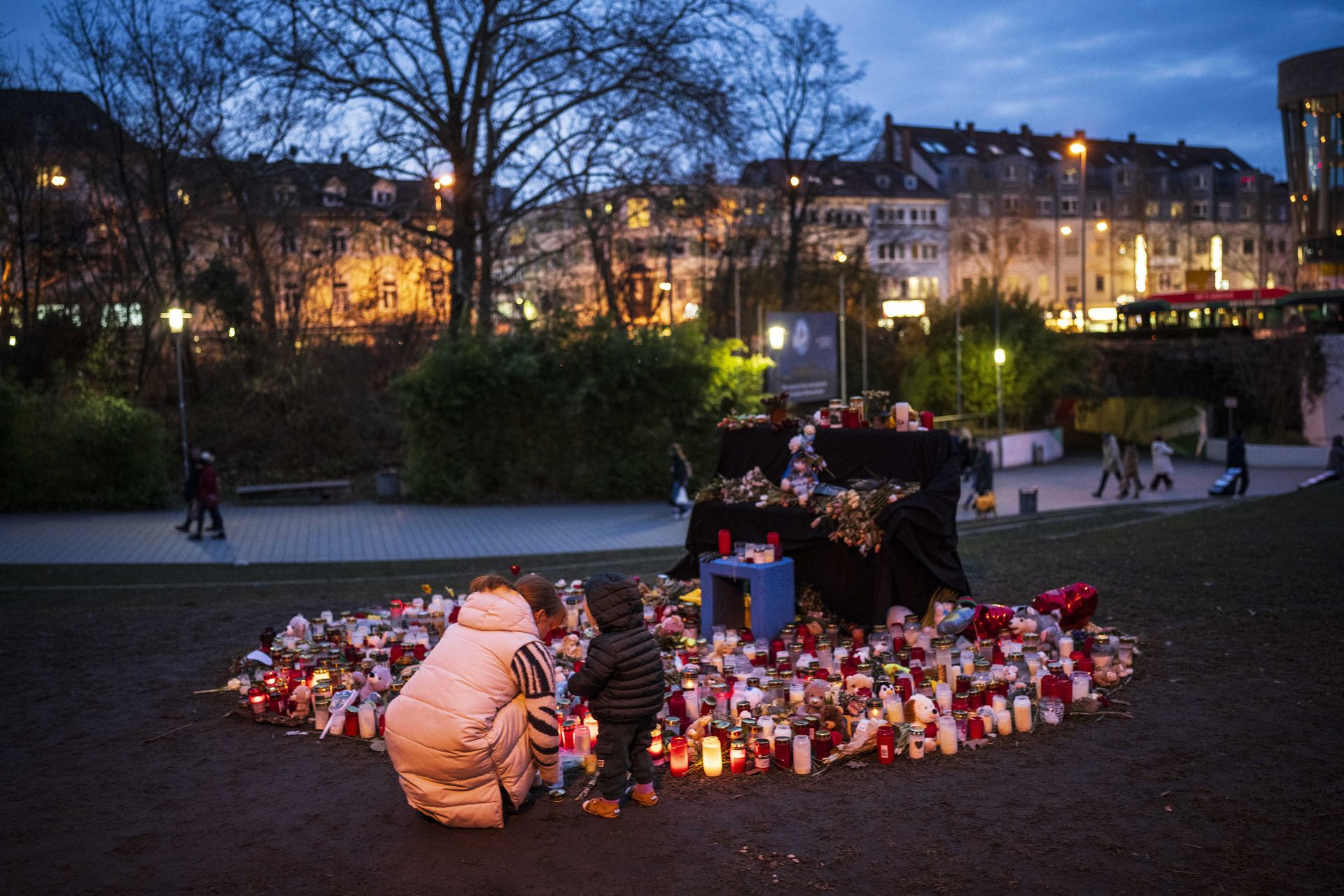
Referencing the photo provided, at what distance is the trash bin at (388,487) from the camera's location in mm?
26375

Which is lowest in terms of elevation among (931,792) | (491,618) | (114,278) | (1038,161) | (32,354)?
(931,792)

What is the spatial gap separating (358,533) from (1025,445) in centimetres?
2541

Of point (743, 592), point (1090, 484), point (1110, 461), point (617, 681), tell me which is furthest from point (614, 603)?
point (1090, 484)

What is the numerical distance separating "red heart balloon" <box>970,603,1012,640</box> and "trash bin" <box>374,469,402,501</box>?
19540 mm

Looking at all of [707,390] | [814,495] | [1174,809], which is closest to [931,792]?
[1174,809]

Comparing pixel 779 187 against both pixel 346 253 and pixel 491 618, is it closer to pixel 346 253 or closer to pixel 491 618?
pixel 346 253

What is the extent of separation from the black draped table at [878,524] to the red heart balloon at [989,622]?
→ 0.68m

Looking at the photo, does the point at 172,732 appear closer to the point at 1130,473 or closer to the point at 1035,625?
the point at 1035,625

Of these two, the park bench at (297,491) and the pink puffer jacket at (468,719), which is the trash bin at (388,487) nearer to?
the park bench at (297,491)

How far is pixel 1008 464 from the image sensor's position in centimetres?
3706

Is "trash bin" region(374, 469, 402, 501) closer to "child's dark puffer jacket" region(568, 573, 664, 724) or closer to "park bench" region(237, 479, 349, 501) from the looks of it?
"park bench" region(237, 479, 349, 501)

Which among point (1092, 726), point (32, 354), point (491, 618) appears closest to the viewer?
point (491, 618)

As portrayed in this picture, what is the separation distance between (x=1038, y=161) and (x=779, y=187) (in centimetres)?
4371

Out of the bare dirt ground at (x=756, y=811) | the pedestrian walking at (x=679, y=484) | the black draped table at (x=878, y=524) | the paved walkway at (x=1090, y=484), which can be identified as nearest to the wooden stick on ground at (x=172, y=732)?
the bare dirt ground at (x=756, y=811)
